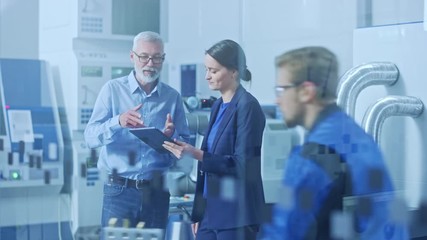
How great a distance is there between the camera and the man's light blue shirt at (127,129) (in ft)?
7.45

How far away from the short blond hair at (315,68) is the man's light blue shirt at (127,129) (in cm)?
39

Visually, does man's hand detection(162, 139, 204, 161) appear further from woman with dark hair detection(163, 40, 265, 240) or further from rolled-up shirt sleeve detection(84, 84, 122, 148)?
rolled-up shirt sleeve detection(84, 84, 122, 148)

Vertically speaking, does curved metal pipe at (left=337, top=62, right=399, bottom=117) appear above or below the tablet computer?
above

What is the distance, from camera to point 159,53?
2.34 meters

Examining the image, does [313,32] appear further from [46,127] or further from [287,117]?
[46,127]

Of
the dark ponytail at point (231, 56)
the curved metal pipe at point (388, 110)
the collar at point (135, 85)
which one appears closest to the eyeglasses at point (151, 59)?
the collar at point (135, 85)

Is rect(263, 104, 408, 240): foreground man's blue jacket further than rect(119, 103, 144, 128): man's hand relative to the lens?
No

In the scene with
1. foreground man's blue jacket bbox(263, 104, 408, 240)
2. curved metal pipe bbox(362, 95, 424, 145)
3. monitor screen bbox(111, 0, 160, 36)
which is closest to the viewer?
foreground man's blue jacket bbox(263, 104, 408, 240)

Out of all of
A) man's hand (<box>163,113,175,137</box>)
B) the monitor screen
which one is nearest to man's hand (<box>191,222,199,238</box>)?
man's hand (<box>163,113,175,137</box>)

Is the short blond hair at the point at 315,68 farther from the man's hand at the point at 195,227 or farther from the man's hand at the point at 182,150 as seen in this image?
the man's hand at the point at 195,227

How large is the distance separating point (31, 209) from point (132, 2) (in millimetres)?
794

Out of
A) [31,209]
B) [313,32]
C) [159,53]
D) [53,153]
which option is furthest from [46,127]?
[313,32]

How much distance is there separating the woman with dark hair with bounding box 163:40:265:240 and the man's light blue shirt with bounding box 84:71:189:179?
0.08 metres

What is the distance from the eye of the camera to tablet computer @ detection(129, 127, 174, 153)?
2.24m
